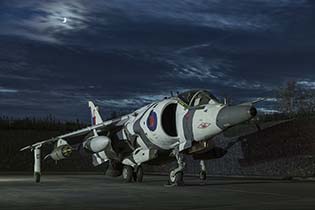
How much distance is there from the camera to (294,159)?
24.0 m

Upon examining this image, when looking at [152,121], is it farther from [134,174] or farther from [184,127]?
[134,174]

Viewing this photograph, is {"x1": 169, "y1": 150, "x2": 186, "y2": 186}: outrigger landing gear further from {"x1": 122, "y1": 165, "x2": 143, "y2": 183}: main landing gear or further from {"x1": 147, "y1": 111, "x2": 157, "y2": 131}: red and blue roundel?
{"x1": 122, "y1": 165, "x2": 143, "y2": 183}: main landing gear

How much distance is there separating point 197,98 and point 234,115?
8.17ft

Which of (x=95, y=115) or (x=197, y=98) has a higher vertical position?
(x=95, y=115)

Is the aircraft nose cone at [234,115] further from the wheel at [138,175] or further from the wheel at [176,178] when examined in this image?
the wheel at [138,175]

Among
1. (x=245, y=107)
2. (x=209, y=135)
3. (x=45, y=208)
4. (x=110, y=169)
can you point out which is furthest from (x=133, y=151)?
(x=45, y=208)

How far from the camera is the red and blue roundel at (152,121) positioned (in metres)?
18.5

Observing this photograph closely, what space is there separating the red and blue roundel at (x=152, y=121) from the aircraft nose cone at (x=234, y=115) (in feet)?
10.4

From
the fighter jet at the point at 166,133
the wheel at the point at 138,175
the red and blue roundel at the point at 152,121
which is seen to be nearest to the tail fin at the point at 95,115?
the fighter jet at the point at 166,133

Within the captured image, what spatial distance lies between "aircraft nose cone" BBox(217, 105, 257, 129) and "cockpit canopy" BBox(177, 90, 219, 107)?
1.34m

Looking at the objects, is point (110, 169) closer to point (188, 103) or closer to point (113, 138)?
point (113, 138)

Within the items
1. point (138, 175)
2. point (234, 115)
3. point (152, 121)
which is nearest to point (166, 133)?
point (152, 121)

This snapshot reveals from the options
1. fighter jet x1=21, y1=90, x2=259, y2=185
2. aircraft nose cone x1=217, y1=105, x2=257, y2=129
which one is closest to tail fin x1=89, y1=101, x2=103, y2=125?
fighter jet x1=21, y1=90, x2=259, y2=185

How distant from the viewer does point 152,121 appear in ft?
61.2
